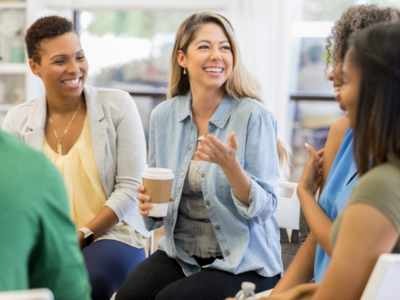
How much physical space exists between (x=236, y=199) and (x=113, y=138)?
664 mm

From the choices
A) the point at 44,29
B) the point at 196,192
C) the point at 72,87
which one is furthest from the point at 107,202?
the point at 44,29

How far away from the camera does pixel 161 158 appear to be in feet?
5.66

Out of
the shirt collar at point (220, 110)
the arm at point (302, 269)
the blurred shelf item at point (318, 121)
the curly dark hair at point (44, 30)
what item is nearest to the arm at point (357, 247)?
the arm at point (302, 269)

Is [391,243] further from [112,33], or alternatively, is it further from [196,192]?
[112,33]

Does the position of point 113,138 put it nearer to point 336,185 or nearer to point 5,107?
point 336,185

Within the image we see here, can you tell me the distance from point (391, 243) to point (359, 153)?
0.20 metres

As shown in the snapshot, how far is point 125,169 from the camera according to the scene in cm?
179

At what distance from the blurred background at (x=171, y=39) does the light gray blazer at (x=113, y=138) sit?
194 cm

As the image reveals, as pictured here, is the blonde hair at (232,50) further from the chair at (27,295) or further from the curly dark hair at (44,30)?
the chair at (27,295)

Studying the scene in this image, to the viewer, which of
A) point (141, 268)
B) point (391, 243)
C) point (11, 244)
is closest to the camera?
point (11, 244)

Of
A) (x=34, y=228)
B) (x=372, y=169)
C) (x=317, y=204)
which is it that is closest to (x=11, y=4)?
(x=317, y=204)

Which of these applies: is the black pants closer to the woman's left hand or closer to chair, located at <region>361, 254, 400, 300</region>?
the woman's left hand

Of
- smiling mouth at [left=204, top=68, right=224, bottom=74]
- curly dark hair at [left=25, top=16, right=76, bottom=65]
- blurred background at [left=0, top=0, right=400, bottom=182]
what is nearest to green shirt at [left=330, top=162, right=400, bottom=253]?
smiling mouth at [left=204, top=68, right=224, bottom=74]

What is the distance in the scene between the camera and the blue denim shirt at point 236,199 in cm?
147
